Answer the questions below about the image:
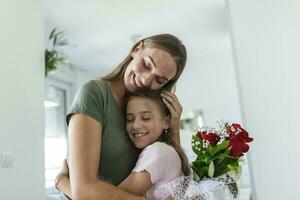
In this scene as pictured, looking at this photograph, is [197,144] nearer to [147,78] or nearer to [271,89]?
[147,78]

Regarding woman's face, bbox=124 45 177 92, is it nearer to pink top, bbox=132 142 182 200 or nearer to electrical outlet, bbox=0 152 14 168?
pink top, bbox=132 142 182 200

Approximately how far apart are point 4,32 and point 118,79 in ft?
3.97

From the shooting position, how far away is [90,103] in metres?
0.83

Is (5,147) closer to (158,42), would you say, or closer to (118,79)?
(118,79)

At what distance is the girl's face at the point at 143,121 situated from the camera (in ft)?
3.07

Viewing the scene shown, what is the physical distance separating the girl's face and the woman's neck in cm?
4

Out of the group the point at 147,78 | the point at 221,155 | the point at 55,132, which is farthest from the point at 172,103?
the point at 55,132

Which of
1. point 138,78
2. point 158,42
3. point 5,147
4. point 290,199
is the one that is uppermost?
point 158,42

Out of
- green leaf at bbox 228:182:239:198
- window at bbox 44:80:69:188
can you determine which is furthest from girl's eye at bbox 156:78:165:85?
window at bbox 44:80:69:188

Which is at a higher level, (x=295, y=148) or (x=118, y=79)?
(x=118, y=79)

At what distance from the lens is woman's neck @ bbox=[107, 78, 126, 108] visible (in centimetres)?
96

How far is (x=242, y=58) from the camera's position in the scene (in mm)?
1800

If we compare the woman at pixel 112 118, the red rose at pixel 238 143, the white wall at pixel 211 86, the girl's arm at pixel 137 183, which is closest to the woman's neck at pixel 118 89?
the woman at pixel 112 118

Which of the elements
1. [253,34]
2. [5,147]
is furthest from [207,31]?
[5,147]
